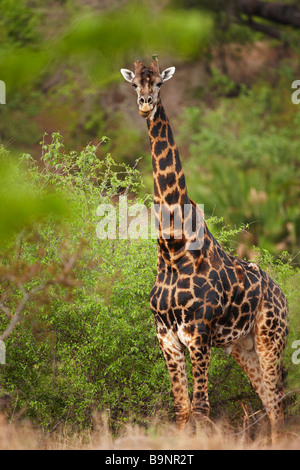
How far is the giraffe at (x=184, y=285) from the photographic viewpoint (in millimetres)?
6840

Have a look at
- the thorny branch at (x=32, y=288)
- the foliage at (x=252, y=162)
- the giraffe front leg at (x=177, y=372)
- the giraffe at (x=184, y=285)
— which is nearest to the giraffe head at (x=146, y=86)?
the giraffe at (x=184, y=285)

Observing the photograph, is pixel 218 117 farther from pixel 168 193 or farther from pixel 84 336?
pixel 168 193

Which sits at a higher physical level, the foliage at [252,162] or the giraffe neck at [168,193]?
the foliage at [252,162]

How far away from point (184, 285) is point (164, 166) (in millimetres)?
1193

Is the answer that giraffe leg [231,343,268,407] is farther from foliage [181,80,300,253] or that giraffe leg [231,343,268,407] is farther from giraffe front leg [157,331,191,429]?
foliage [181,80,300,253]

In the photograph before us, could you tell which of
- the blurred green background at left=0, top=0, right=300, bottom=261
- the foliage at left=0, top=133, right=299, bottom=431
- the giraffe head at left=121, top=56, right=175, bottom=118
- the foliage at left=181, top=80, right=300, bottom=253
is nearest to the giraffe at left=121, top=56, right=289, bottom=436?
the giraffe head at left=121, top=56, right=175, bottom=118

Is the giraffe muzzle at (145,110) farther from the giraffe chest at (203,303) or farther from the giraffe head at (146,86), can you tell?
the giraffe chest at (203,303)

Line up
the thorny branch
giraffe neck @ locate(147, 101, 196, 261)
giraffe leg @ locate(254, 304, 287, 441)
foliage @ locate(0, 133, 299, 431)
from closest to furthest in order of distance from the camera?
giraffe neck @ locate(147, 101, 196, 261), giraffe leg @ locate(254, 304, 287, 441), the thorny branch, foliage @ locate(0, 133, 299, 431)

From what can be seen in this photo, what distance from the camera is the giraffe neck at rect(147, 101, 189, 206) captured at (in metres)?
7.02

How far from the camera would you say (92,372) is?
29.2 feet

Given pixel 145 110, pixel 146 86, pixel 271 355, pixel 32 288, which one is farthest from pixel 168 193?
pixel 32 288

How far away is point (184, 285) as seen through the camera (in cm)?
689

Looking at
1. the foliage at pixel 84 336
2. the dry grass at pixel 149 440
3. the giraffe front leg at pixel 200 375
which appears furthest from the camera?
the foliage at pixel 84 336
